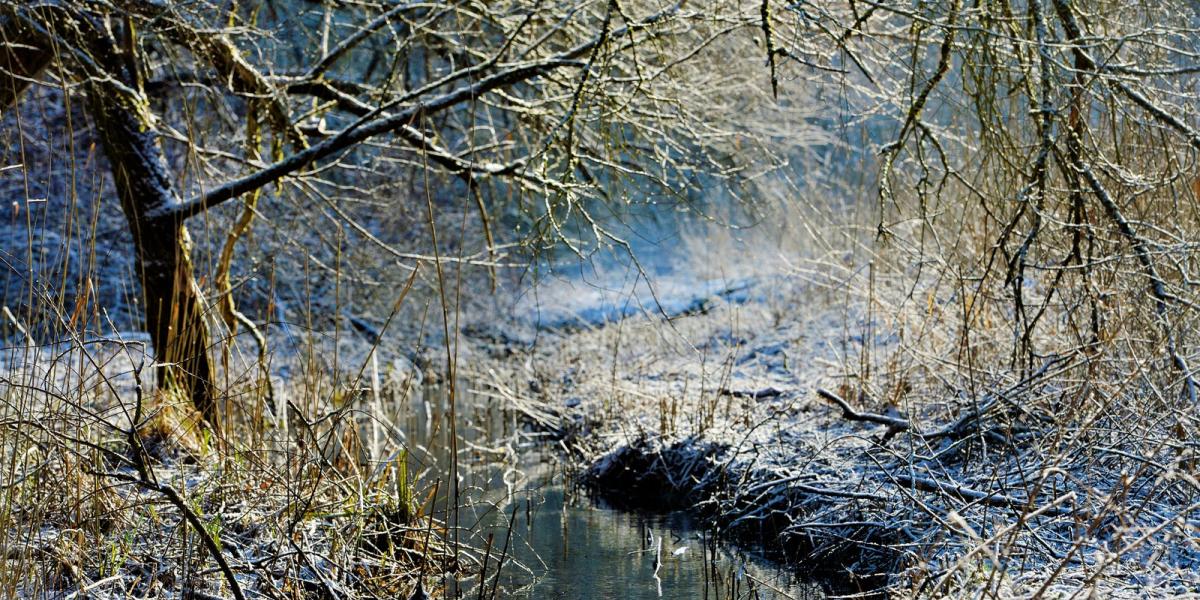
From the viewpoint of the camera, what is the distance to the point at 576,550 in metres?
4.61

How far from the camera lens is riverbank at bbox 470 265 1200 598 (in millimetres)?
2877

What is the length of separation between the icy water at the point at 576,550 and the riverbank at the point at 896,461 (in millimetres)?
182

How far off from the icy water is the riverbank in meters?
0.18

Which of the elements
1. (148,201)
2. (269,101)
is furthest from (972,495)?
(148,201)

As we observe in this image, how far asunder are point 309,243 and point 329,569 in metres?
9.10

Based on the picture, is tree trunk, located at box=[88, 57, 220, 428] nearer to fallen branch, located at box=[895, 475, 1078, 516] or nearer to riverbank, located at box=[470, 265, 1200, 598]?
riverbank, located at box=[470, 265, 1200, 598]

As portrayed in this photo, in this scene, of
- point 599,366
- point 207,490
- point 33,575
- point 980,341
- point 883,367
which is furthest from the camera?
point 599,366

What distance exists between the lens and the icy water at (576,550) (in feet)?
13.0

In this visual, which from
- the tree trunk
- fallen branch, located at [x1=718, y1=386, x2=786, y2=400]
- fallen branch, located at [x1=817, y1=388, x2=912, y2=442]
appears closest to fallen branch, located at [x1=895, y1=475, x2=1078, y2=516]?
fallen branch, located at [x1=817, y1=388, x2=912, y2=442]

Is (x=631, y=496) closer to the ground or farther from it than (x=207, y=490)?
closer to the ground

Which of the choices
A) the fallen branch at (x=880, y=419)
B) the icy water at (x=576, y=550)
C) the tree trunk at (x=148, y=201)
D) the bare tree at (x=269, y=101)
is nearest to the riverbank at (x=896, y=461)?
the fallen branch at (x=880, y=419)

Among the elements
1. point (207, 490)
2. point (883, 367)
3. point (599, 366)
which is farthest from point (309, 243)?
point (207, 490)

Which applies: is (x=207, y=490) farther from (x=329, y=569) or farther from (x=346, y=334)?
(x=346, y=334)

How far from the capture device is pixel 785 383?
23.1 feet
